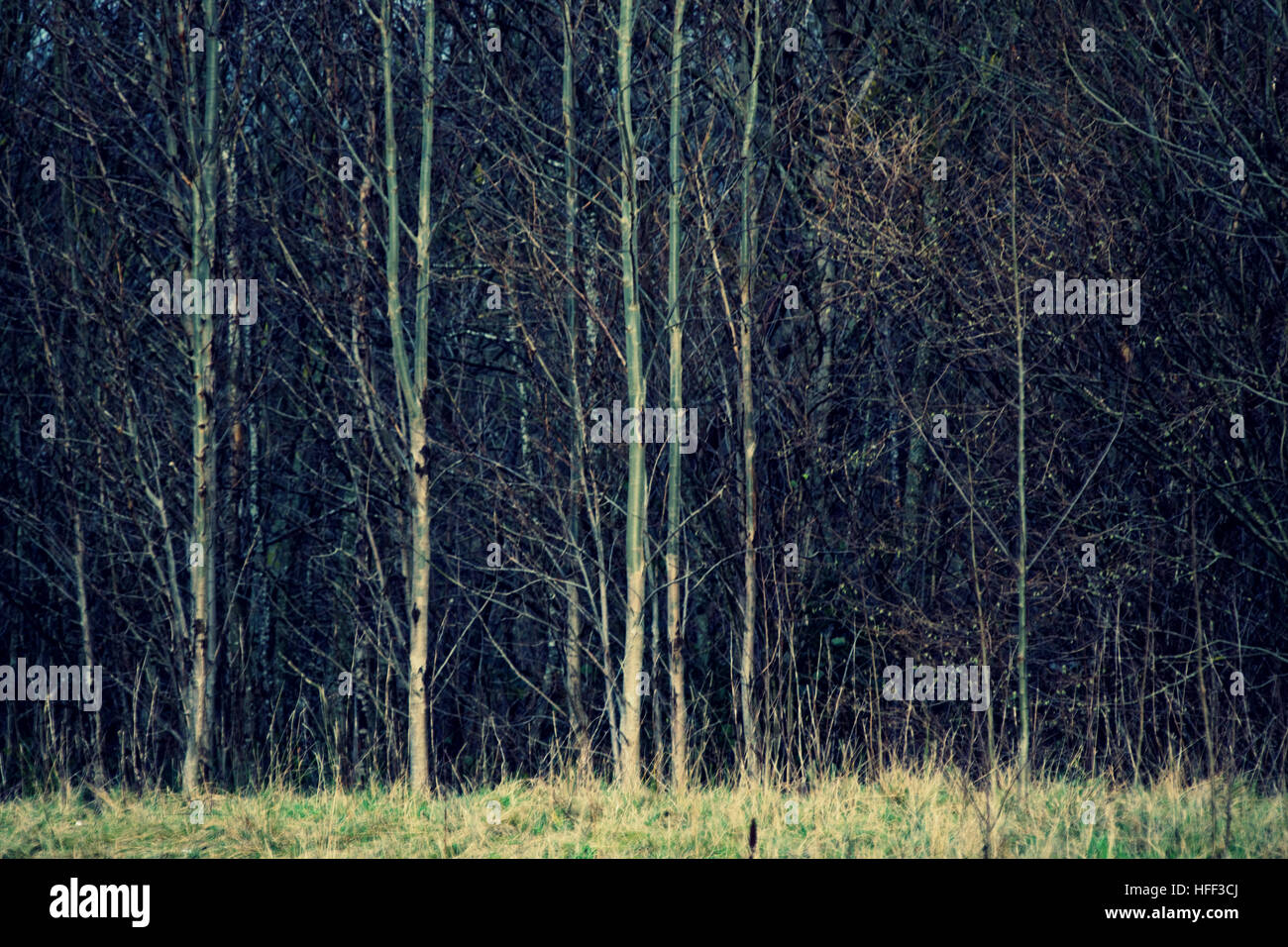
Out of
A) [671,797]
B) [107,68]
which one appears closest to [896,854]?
[671,797]

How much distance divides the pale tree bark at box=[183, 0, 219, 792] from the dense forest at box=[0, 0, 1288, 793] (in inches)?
1.5

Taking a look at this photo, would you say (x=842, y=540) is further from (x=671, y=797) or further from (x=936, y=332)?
(x=671, y=797)

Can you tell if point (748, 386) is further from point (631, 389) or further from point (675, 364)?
point (631, 389)

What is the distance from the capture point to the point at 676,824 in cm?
699

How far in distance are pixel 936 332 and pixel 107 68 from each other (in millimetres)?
7874

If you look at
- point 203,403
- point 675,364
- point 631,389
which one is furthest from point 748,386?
point 203,403

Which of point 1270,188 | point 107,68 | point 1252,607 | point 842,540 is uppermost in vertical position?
point 107,68

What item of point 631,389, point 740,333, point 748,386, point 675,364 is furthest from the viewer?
point 740,333

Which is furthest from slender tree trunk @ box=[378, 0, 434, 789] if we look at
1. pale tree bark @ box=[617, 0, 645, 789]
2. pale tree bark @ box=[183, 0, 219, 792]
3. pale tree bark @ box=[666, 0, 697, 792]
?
pale tree bark @ box=[666, 0, 697, 792]

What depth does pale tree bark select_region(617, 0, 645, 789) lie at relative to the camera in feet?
30.5

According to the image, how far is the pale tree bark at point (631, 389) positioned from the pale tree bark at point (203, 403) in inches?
143

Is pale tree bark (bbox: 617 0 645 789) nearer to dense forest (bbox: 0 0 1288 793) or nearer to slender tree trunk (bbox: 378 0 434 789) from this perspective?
dense forest (bbox: 0 0 1288 793)

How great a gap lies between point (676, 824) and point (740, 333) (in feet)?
15.4

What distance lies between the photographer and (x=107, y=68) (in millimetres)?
10594
